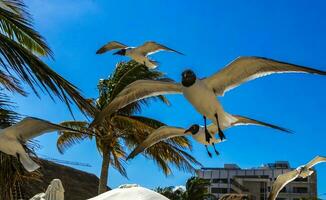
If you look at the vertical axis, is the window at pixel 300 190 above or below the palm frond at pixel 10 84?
above

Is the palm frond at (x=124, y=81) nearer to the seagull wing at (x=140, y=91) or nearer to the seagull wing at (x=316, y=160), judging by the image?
the seagull wing at (x=316, y=160)

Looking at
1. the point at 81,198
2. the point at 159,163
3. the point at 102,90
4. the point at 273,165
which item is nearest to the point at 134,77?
the point at 102,90

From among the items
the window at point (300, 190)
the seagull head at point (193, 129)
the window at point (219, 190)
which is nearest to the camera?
the seagull head at point (193, 129)

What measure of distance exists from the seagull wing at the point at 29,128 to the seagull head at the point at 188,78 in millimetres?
1959

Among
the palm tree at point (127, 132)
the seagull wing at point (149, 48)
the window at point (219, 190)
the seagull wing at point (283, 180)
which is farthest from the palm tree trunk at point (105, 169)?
the window at point (219, 190)

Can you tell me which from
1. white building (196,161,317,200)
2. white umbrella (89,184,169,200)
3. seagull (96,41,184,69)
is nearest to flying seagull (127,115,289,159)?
white umbrella (89,184,169,200)

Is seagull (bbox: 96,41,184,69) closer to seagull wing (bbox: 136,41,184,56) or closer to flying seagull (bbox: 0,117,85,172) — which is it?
seagull wing (bbox: 136,41,184,56)

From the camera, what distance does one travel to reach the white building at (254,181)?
246 ft

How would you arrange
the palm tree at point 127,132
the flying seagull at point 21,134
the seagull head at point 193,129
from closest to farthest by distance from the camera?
the flying seagull at point 21,134, the seagull head at point 193,129, the palm tree at point 127,132

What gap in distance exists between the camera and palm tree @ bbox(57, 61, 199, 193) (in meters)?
16.9

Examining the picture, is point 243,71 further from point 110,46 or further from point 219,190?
point 219,190

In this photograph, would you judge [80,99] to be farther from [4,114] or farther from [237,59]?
[237,59]

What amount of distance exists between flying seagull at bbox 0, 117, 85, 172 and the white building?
68.8 metres

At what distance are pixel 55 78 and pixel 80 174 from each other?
23.7m
